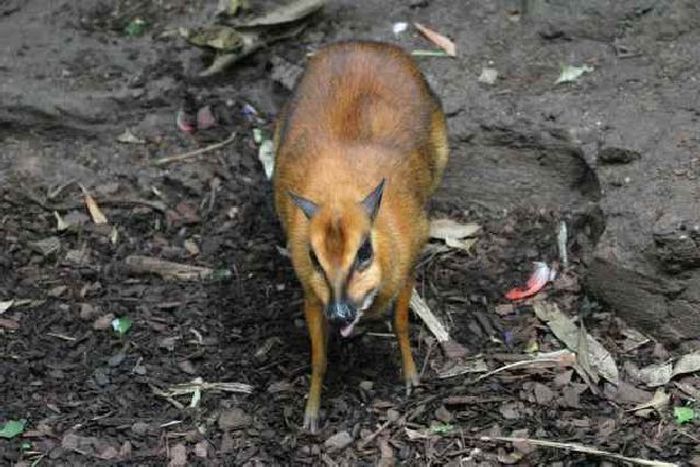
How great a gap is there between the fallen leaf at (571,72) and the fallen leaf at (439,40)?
0.74 m

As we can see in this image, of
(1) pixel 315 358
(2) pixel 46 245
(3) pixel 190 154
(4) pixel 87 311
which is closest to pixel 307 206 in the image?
(1) pixel 315 358

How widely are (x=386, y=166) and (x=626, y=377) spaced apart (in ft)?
5.61

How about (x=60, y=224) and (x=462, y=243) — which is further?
(x=60, y=224)

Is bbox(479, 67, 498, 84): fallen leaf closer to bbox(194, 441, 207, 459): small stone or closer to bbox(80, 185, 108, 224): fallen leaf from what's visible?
bbox(80, 185, 108, 224): fallen leaf

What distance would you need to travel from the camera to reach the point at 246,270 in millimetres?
6875

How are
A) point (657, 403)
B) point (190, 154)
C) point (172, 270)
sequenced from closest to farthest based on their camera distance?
point (657, 403), point (172, 270), point (190, 154)

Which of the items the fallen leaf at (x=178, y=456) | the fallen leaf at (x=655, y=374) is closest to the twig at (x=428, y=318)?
the fallen leaf at (x=655, y=374)

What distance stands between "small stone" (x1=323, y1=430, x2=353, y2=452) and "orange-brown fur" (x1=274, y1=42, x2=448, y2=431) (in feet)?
0.53

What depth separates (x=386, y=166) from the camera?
5.91m

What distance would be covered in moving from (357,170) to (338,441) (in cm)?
139

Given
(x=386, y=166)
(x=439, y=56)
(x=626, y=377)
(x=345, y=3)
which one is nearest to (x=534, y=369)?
(x=626, y=377)

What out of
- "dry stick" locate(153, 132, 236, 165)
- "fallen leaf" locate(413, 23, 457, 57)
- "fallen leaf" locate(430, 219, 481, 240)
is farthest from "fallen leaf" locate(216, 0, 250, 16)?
"fallen leaf" locate(430, 219, 481, 240)

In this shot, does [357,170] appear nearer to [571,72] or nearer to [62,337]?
[62,337]

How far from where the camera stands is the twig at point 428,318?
636 cm
